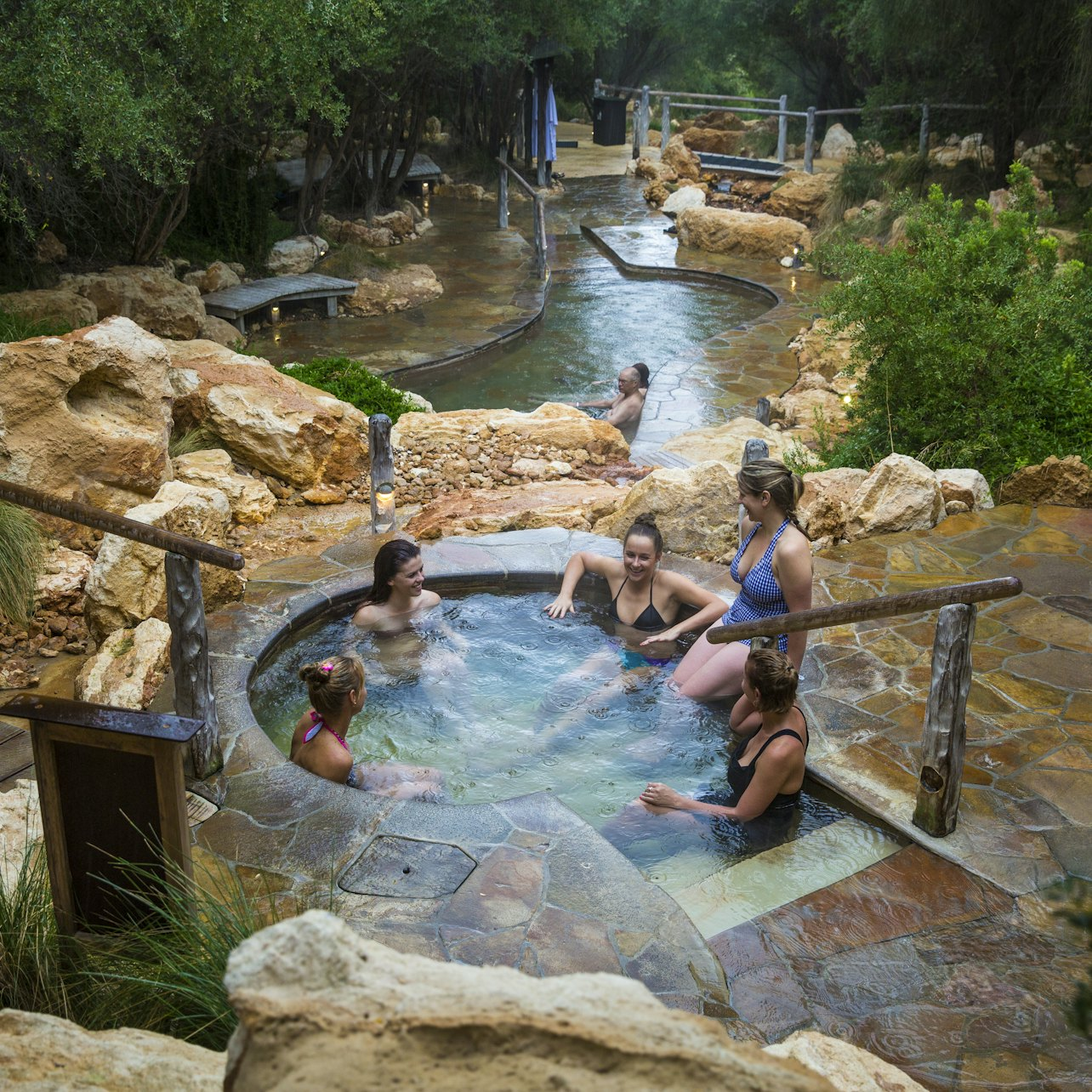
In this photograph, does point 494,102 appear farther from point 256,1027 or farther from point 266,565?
point 256,1027

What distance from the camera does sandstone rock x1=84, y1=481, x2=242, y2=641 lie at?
6.32 metres

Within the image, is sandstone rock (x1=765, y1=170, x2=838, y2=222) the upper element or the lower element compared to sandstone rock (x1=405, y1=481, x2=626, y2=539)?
A: upper

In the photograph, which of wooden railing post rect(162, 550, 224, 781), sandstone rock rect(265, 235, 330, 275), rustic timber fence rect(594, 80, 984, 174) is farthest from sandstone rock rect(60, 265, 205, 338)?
rustic timber fence rect(594, 80, 984, 174)

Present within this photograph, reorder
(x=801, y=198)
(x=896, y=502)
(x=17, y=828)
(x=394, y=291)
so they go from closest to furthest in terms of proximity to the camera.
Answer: (x=17, y=828), (x=896, y=502), (x=394, y=291), (x=801, y=198)

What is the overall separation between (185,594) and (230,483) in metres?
3.96

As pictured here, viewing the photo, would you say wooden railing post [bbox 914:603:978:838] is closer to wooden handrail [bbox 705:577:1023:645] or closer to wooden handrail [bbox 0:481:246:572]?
wooden handrail [bbox 705:577:1023:645]

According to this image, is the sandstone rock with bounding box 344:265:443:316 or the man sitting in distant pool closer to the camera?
the man sitting in distant pool

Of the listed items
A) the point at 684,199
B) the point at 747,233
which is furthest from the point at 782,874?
the point at 684,199

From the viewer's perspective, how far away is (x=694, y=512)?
26.3ft

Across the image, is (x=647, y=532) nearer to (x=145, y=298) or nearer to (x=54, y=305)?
(x=54, y=305)

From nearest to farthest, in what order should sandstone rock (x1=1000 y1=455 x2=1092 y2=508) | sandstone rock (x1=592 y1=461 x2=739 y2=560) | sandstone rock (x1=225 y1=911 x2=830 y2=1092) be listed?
sandstone rock (x1=225 y1=911 x2=830 y2=1092) → sandstone rock (x1=592 y1=461 x2=739 y2=560) → sandstone rock (x1=1000 y1=455 x2=1092 y2=508)

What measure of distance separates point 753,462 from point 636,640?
1.64 m

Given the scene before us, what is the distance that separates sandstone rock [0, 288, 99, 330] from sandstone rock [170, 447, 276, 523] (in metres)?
3.41

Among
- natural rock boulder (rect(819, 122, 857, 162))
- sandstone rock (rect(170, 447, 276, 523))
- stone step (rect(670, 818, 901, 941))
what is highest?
natural rock boulder (rect(819, 122, 857, 162))
